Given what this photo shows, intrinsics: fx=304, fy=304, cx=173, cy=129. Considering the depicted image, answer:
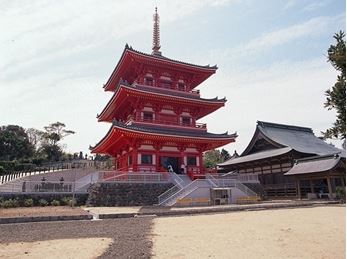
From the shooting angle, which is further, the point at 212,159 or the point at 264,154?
the point at 212,159

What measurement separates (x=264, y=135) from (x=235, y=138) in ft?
31.2

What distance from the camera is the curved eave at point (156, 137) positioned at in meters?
27.1

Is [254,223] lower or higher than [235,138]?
lower

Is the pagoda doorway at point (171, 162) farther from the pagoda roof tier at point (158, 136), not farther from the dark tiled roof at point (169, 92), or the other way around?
the dark tiled roof at point (169, 92)

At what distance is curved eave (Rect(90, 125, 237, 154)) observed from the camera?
27125mm

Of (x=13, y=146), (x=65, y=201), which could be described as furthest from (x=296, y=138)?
(x=13, y=146)

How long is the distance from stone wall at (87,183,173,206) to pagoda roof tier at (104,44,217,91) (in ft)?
43.7

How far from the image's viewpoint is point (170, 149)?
1201 inches

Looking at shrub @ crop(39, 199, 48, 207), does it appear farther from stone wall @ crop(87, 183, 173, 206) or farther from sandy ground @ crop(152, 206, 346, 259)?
sandy ground @ crop(152, 206, 346, 259)

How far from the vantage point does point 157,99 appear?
30.9 metres

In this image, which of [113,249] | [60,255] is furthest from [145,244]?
[60,255]

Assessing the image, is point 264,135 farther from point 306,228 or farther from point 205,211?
point 306,228

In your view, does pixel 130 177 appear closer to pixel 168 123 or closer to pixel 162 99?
pixel 168 123

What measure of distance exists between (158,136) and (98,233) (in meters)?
16.8
